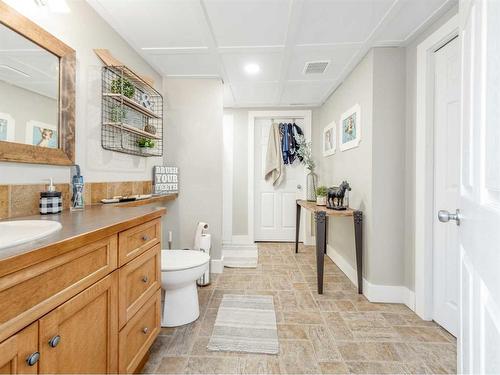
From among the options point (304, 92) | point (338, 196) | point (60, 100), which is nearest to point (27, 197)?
point (60, 100)

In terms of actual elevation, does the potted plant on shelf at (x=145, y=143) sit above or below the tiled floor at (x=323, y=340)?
above

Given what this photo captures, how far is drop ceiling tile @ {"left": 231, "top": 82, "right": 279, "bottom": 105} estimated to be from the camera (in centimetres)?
302

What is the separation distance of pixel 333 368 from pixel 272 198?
292cm

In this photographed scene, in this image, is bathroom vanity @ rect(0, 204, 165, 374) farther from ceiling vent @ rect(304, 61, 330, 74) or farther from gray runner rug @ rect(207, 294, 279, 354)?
ceiling vent @ rect(304, 61, 330, 74)

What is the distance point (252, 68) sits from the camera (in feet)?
8.42

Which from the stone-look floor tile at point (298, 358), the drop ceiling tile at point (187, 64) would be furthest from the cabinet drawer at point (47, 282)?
the drop ceiling tile at point (187, 64)

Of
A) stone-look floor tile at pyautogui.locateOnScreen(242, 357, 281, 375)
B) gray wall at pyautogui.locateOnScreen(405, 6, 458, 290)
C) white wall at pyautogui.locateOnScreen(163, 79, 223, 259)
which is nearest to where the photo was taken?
stone-look floor tile at pyautogui.locateOnScreen(242, 357, 281, 375)

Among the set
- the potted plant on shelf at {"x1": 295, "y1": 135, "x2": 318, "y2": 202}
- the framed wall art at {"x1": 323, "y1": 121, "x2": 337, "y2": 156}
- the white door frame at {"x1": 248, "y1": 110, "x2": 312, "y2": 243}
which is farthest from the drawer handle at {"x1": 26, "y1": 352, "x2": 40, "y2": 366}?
the white door frame at {"x1": 248, "y1": 110, "x2": 312, "y2": 243}

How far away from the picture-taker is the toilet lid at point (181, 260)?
169 centimetres

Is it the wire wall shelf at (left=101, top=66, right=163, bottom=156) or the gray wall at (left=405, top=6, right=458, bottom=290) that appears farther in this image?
the gray wall at (left=405, top=6, right=458, bottom=290)

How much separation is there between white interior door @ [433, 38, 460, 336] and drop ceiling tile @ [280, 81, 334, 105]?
1331 mm

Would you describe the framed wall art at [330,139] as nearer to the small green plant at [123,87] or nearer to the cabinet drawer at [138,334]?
the small green plant at [123,87]

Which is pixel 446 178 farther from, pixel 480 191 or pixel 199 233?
pixel 199 233

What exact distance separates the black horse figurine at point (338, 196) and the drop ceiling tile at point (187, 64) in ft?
5.68
